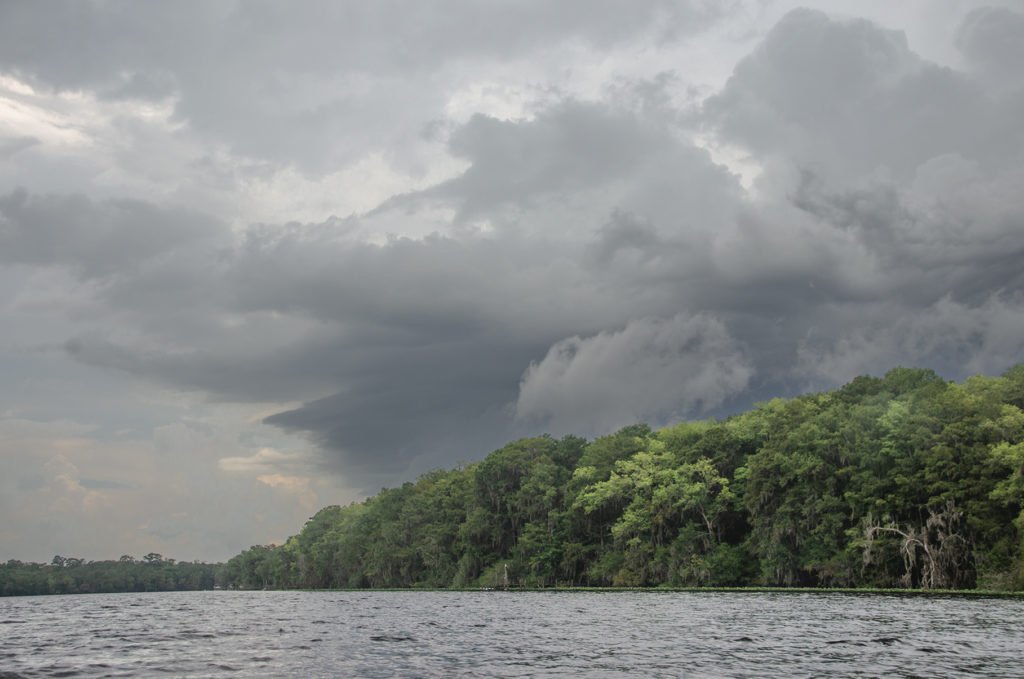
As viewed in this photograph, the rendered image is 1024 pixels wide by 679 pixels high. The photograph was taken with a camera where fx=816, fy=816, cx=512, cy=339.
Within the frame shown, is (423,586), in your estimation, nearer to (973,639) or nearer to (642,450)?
(642,450)

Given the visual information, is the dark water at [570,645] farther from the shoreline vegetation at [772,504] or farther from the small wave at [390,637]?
the shoreline vegetation at [772,504]

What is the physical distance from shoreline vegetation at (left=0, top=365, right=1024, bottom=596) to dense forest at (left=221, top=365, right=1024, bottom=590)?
226 millimetres

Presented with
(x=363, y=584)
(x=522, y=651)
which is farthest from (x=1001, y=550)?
(x=363, y=584)

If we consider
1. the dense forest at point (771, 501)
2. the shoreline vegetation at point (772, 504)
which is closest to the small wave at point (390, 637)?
the shoreline vegetation at point (772, 504)

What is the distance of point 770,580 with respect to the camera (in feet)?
321

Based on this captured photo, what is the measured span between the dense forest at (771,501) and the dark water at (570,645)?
86.5 feet

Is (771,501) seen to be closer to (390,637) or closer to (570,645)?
(390,637)

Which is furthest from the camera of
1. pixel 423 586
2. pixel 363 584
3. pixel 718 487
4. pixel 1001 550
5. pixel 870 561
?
pixel 363 584

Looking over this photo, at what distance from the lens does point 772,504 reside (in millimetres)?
100438

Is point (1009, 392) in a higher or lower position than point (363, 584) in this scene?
higher

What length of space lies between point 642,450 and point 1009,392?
62.4 metres

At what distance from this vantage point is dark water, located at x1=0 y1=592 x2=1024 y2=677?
83.5 feet

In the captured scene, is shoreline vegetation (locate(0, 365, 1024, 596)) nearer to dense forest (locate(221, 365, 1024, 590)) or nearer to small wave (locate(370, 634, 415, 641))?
dense forest (locate(221, 365, 1024, 590))

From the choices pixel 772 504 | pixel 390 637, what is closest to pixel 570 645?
pixel 390 637
